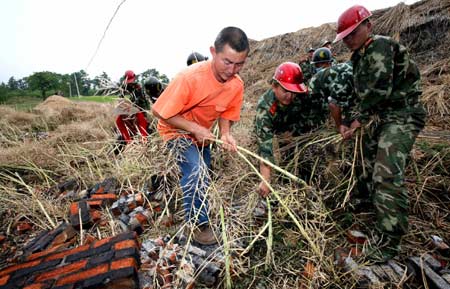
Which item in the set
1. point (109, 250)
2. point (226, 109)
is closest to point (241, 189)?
point (226, 109)


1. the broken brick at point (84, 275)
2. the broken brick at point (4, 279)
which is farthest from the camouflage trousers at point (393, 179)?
the broken brick at point (4, 279)

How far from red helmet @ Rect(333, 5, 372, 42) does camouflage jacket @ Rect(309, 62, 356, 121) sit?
0.56 m

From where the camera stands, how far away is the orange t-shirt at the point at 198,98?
1.94 m

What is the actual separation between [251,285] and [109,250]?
1.07 meters

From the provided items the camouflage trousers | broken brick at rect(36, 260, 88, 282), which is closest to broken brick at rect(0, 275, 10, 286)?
broken brick at rect(36, 260, 88, 282)

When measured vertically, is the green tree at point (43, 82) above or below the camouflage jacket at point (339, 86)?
above

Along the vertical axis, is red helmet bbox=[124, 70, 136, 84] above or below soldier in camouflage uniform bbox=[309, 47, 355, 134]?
above

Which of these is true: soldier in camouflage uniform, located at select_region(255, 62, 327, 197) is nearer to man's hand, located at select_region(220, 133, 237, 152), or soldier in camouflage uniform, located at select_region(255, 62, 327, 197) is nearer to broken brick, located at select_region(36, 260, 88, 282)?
man's hand, located at select_region(220, 133, 237, 152)

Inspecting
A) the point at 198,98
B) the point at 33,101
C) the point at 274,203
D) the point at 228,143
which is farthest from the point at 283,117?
the point at 33,101

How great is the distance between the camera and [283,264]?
6.37ft

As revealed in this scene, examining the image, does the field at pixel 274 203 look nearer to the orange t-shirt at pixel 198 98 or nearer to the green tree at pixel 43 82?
the orange t-shirt at pixel 198 98

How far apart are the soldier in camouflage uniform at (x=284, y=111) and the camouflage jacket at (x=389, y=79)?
0.57m

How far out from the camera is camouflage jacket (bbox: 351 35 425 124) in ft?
6.37

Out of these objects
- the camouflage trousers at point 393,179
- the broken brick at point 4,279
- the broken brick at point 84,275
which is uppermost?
the broken brick at point 4,279
